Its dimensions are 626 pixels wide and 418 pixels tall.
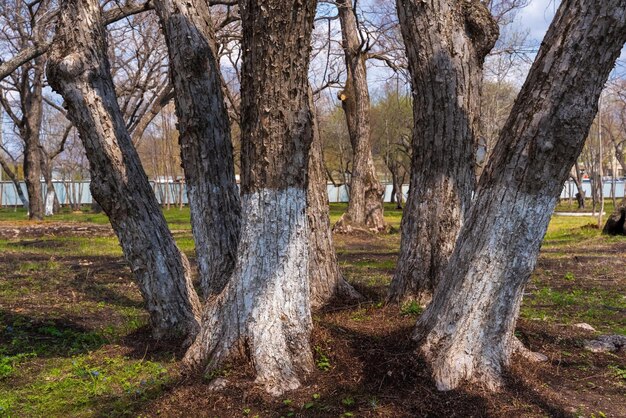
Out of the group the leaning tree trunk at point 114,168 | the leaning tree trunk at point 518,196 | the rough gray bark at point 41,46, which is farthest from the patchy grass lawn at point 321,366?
the rough gray bark at point 41,46

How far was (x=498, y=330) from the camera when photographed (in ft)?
11.4

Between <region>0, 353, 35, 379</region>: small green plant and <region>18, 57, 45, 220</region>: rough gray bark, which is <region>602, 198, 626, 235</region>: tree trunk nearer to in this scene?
<region>0, 353, 35, 379</region>: small green plant

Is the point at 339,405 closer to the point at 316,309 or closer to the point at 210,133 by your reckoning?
the point at 316,309

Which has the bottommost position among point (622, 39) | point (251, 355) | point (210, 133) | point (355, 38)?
point (251, 355)

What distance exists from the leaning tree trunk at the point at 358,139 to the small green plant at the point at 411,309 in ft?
34.2

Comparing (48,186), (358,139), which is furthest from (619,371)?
(48,186)

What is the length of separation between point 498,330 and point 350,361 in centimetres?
97

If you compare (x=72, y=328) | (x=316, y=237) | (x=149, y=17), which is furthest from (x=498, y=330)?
(x=149, y=17)

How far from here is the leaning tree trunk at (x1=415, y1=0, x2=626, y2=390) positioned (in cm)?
312

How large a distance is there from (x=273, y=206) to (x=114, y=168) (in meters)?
1.68

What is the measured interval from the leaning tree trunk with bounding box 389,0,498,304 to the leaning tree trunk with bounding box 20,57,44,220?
57.9 ft

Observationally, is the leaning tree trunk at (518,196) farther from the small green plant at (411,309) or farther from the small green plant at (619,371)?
the small green plant at (411,309)

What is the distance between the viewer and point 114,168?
446 centimetres

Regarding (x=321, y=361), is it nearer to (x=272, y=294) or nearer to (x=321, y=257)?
(x=272, y=294)
